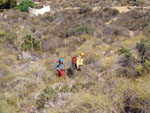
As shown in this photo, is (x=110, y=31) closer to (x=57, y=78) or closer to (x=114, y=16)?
(x=114, y=16)

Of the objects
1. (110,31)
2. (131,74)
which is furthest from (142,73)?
(110,31)

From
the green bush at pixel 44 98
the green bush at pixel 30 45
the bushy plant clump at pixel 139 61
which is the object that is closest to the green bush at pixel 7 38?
Result: the green bush at pixel 30 45

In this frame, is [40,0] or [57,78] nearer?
[57,78]

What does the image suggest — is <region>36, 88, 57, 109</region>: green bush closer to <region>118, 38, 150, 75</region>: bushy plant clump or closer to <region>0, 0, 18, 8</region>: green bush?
<region>118, 38, 150, 75</region>: bushy plant clump

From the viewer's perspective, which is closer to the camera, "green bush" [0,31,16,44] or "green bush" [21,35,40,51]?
"green bush" [21,35,40,51]

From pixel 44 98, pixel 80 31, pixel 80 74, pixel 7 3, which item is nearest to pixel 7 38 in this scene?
pixel 80 31

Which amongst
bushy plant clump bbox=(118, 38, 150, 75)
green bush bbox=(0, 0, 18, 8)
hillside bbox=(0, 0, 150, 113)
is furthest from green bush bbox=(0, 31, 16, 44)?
green bush bbox=(0, 0, 18, 8)

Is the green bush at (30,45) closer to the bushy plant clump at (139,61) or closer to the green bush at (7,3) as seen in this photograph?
the bushy plant clump at (139,61)

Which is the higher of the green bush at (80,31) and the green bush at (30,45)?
the green bush at (80,31)

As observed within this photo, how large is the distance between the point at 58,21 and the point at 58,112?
15737 mm

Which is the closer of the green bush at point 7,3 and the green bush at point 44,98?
the green bush at point 44,98

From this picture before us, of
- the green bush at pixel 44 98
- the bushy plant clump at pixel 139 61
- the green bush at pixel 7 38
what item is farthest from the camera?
the green bush at pixel 7 38

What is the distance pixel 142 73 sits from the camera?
5141mm

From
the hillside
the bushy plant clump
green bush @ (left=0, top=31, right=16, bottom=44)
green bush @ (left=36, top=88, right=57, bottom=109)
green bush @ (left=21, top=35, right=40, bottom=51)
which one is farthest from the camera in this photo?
green bush @ (left=0, top=31, right=16, bottom=44)
